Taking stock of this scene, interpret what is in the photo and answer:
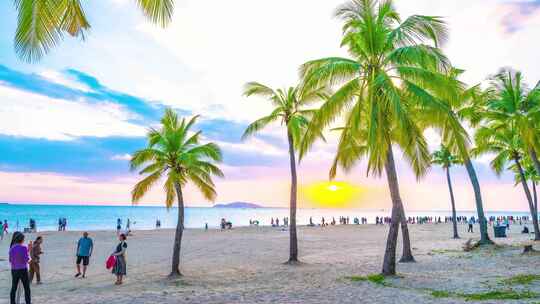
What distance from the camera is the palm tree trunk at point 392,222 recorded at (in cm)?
1512

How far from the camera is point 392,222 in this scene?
15430 millimetres

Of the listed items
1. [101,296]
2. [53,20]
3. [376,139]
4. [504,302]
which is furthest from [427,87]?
[101,296]

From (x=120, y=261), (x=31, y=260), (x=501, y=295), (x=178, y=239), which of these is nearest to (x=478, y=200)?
(x=501, y=295)

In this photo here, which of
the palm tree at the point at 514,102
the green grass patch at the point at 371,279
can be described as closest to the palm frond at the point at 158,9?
the green grass patch at the point at 371,279

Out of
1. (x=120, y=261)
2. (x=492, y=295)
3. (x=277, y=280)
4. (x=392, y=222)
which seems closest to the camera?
(x=492, y=295)

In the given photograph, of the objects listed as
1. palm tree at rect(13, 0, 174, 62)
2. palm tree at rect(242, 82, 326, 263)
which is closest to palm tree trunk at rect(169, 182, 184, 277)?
palm tree at rect(242, 82, 326, 263)

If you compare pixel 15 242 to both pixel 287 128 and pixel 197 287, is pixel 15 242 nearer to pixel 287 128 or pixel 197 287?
pixel 197 287

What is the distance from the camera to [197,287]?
46.4ft

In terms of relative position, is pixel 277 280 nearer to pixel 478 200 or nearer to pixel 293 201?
pixel 293 201

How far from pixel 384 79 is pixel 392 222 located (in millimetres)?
5489

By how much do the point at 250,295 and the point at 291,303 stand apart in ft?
5.72

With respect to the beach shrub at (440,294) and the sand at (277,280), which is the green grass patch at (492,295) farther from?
the sand at (277,280)

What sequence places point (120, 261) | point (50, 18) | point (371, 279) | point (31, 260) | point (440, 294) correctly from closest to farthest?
point (50, 18) → point (440, 294) → point (371, 279) → point (31, 260) → point (120, 261)

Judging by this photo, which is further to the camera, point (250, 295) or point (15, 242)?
point (250, 295)
